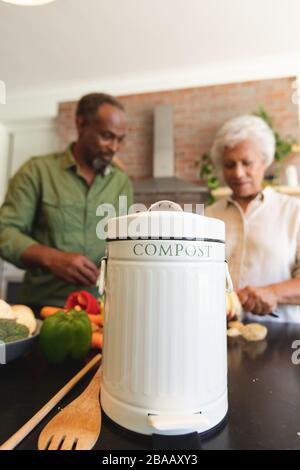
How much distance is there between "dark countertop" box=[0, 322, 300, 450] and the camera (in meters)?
0.30

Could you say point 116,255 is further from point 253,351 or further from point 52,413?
point 253,351

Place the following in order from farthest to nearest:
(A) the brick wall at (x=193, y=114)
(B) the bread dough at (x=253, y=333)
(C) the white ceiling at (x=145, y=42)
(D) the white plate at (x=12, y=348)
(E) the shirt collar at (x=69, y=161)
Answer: (A) the brick wall at (x=193, y=114) → (C) the white ceiling at (x=145, y=42) → (E) the shirt collar at (x=69, y=161) → (B) the bread dough at (x=253, y=333) → (D) the white plate at (x=12, y=348)

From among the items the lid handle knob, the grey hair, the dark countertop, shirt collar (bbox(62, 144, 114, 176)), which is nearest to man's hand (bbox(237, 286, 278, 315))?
the dark countertop

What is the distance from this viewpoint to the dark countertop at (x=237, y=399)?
0.30 meters

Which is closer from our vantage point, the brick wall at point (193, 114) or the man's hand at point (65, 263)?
the man's hand at point (65, 263)

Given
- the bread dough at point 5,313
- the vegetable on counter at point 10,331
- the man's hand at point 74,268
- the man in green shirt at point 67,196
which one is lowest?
the vegetable on counter at point 10,331

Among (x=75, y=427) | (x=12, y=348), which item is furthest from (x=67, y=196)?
(x=75, y=427)

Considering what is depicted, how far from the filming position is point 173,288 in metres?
0.31

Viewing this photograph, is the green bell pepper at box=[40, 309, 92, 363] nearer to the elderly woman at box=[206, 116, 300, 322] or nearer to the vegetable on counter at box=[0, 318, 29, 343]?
the vegetable on counter at box=[0, 318, 29, 343]

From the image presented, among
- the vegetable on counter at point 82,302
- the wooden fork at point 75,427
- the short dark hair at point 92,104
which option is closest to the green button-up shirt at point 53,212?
the short dark hair at point 92,104

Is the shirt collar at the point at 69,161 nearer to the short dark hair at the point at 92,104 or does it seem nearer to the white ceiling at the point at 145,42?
the short dark hair at the point at 92,104

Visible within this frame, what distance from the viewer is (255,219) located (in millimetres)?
1132

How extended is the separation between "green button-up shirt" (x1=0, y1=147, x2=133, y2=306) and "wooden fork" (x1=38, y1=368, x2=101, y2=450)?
0.86m

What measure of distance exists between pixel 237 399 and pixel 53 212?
3.51 feet
